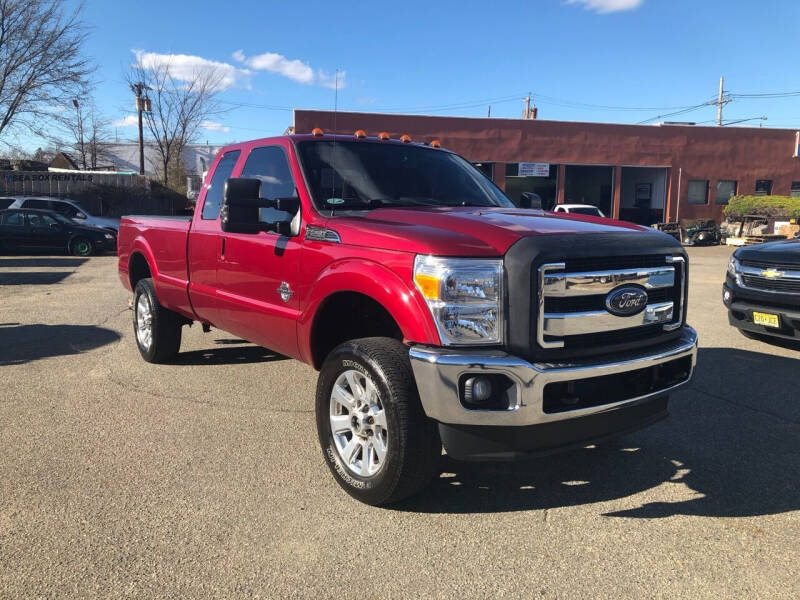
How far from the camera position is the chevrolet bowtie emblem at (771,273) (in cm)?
668

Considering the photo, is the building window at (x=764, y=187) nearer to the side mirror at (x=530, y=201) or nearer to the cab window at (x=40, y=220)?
the cab window at (x=40, y=220)

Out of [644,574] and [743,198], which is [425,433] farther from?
[743,198]

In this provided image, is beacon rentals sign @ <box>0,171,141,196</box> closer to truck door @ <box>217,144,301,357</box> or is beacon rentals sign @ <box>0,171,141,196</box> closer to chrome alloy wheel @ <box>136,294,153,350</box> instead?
chrome alloy wheel @ <box>136,294,153,350</box>

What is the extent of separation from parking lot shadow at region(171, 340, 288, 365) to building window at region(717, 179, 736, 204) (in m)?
31.4

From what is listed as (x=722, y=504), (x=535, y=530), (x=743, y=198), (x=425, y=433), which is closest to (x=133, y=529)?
(x=425, y=433)

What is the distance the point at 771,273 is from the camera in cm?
676

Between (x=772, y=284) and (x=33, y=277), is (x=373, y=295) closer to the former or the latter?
(x=772, y=284)

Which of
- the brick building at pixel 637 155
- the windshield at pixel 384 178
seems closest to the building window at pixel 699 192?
the brick building at pixel 637 155

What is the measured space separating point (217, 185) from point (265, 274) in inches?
56.4

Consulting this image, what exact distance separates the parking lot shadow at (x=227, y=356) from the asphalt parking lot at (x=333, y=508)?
77cm

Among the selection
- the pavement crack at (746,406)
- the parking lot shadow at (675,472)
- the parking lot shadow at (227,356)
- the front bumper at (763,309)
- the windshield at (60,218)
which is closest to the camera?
the parking lot shadow at (675,472)

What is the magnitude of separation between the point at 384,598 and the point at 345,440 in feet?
3.65

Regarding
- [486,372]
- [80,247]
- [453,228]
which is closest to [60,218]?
[80,247]

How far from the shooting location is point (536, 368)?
2855 mm
